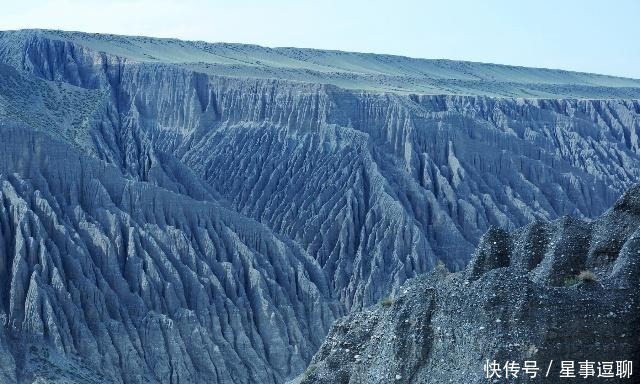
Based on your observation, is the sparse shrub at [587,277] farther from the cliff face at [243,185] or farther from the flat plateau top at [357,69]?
the flat plateau top at [357,69]

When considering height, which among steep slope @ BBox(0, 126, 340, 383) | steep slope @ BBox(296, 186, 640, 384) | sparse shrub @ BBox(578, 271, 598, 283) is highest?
sparse shrub @ BBox(578, 271, 598, 283)

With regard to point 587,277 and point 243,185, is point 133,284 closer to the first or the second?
point 243,185

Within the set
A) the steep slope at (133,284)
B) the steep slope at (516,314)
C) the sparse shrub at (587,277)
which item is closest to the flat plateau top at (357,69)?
the steep slope at (133,284)

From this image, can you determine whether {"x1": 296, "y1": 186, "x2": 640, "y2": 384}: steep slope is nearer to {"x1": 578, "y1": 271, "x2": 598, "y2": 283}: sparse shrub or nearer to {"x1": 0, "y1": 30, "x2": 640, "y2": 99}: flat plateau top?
{"x1": 578, "y1": 271, "x2": 598, "y2": 283}: sparse shrub

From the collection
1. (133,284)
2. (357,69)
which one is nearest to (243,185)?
(133,284)

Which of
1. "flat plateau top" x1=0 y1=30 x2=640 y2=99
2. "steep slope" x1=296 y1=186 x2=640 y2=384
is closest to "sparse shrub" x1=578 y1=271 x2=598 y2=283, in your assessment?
"steep slope" x1=296 y1=186 x2=640 y2=384

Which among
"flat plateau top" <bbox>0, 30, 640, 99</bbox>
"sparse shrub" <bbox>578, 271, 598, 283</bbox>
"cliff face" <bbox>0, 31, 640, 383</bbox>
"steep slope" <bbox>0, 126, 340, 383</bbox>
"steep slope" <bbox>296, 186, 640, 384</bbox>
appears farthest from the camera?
"flat plateau top" <bbox>0, 30, 640, 99</bbox>

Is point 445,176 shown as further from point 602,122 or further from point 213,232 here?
point 602,122

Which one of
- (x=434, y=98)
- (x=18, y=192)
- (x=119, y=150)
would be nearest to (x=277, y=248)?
(x=18, y=192)
